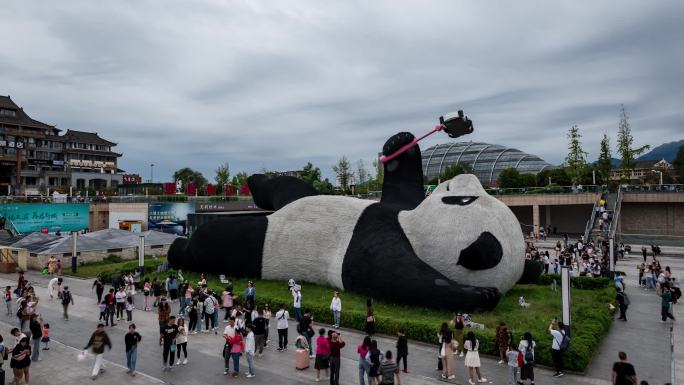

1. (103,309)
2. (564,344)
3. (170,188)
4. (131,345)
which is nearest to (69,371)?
(131,345)

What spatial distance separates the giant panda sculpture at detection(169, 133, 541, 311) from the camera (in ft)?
48.5

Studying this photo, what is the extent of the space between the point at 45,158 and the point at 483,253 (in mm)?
79275

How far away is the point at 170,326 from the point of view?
1061 centimetres

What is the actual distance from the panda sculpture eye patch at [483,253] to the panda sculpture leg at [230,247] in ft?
30.3

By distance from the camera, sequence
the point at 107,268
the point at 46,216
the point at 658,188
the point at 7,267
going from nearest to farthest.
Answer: the point at 107,268 < the point at 7,267 < the point at 46,216 < the point at 658,188

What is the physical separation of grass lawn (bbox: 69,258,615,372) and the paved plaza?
374 millimetres

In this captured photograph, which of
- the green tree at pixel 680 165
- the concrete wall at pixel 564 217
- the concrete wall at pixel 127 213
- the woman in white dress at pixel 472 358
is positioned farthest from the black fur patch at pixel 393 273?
the green tree at pixel 680 165

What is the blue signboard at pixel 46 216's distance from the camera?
130 feet

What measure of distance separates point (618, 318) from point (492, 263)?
17.1 ft

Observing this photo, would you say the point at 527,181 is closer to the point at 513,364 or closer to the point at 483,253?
the point at 483,253

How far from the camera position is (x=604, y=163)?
54.8m

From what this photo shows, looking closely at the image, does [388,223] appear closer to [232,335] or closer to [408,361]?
[408,361]

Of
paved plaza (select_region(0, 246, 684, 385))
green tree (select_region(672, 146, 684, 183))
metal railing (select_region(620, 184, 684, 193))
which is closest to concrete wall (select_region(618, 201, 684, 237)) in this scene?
metal railing (select_region(620, 184, 684, 193))

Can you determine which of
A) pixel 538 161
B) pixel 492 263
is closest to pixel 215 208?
pixel 492 263
